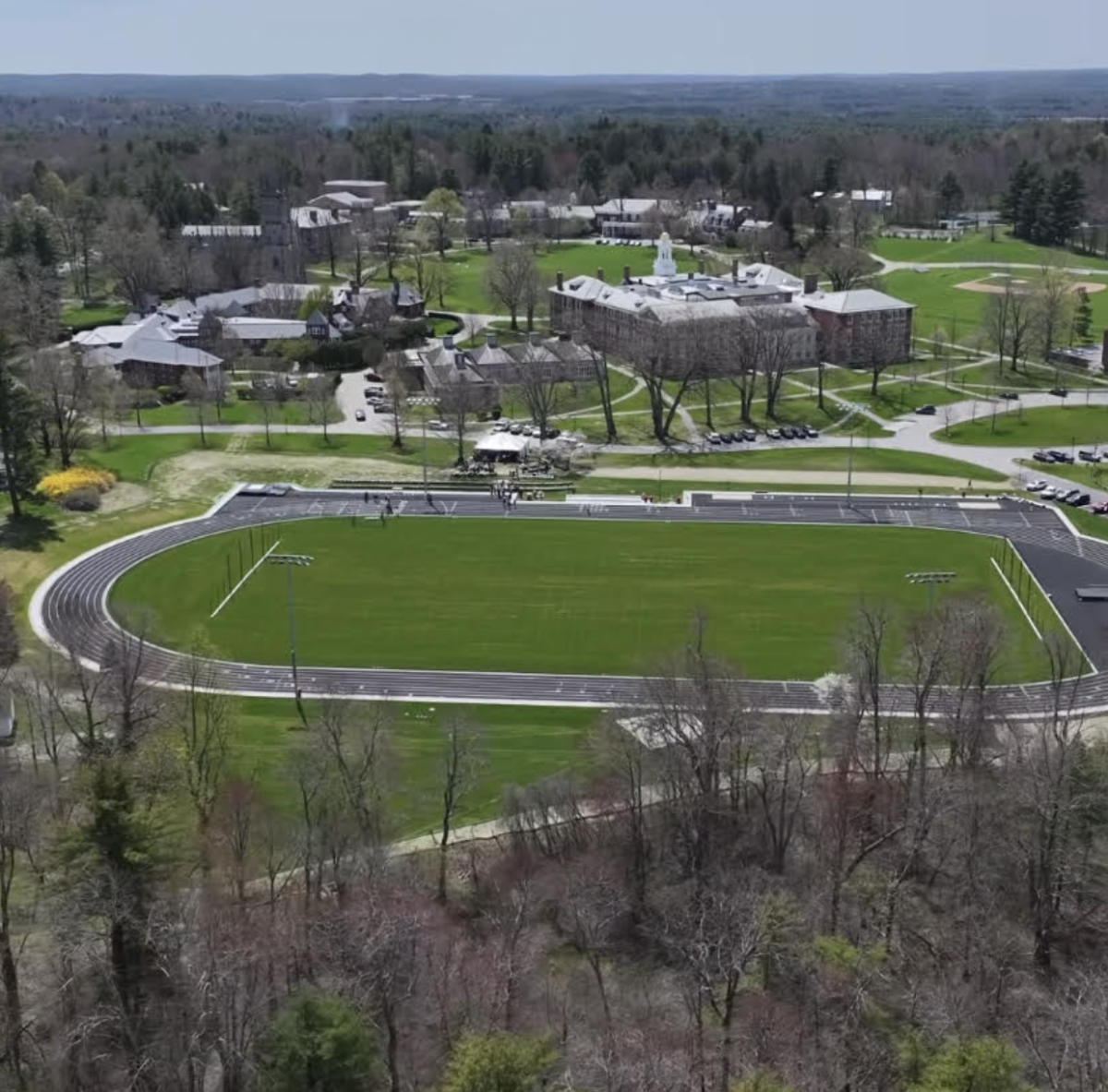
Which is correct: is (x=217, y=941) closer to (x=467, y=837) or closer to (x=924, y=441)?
(x=467, y=837)

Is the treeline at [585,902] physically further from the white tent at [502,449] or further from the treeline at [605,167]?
the treeline at [605,167]

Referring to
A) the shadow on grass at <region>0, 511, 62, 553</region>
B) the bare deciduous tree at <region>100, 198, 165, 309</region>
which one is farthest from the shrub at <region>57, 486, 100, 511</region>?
the bare deciduous tree at <region>100, 198, 165, 309</region>

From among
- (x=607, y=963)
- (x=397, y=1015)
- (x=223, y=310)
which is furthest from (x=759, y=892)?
(x=223, y=310)

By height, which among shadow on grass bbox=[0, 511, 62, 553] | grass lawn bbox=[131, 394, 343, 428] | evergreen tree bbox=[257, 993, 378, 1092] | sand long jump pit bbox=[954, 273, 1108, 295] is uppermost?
evergreen tree bbox=[257, 993, 378, 1092]

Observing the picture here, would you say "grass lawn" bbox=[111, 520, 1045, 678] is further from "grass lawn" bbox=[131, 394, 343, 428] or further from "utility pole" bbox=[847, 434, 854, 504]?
"grass lawn" bbox=[131, 394, 343, 428]

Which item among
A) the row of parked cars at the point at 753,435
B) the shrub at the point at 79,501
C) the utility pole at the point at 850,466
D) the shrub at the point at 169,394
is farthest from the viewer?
the shrub at the point at 169,394

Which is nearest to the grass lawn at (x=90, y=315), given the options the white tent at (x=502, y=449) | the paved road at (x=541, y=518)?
the white tent at (x=502, y=449)
